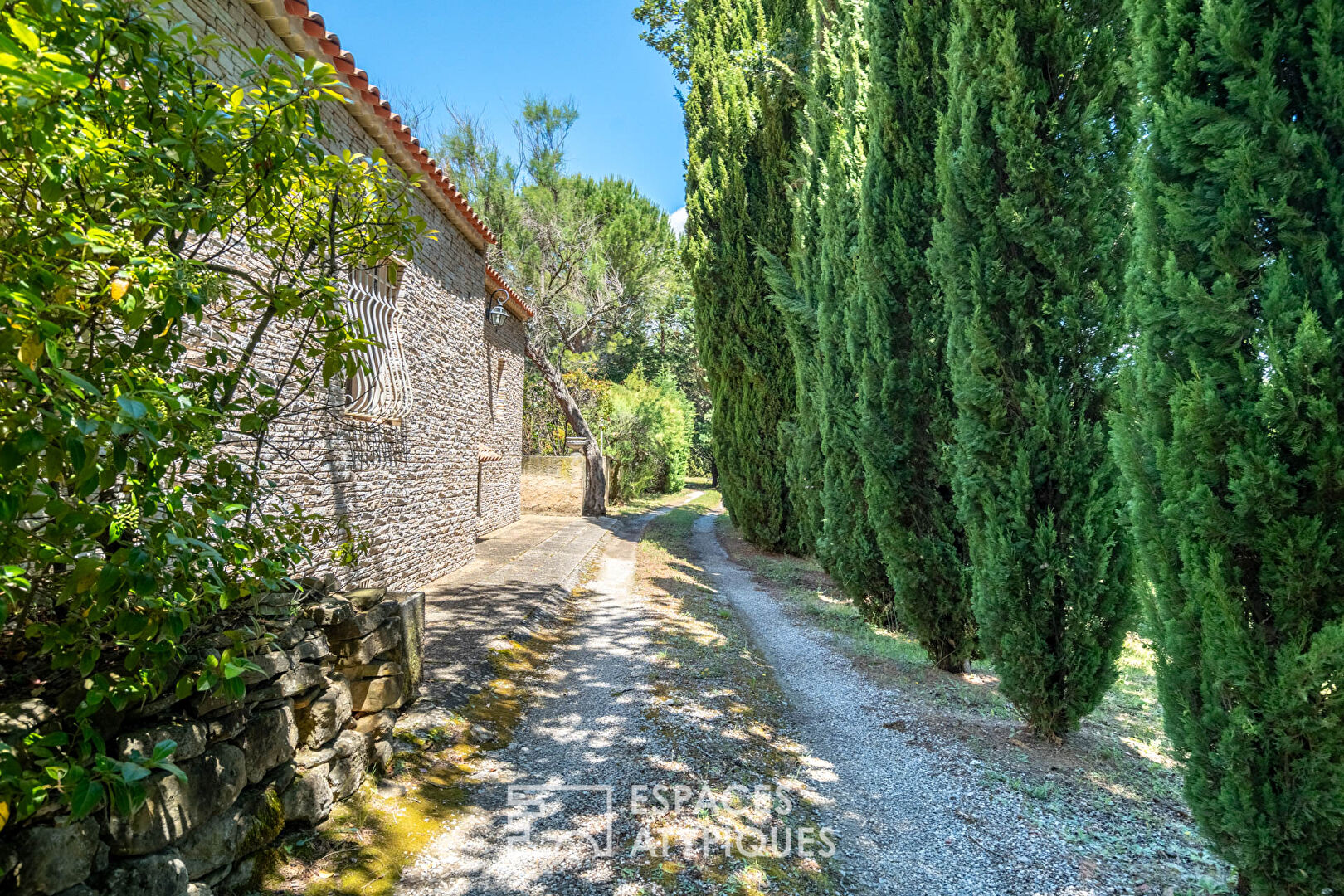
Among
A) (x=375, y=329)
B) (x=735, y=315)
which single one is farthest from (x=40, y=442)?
(x=735, y=315)

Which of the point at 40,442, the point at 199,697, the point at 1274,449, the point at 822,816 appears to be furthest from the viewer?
the point at 822,816

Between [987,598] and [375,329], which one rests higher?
[375,329]

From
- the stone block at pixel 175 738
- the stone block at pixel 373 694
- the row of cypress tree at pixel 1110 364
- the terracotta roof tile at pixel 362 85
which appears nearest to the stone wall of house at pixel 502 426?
the terracotta roof tile at pixel 362 85

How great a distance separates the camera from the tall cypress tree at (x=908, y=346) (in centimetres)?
557

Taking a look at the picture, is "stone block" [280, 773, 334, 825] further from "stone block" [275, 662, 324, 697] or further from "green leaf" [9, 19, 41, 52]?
"green leaf" [9, 19, 41, 52]

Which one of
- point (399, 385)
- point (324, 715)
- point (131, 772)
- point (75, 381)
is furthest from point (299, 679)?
point (399, 385)

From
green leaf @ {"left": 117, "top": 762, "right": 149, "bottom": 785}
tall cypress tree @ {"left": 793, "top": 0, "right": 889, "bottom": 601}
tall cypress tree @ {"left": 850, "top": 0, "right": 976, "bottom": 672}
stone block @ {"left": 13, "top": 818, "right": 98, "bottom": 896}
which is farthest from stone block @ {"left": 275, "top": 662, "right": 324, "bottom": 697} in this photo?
tall cypress tree @ {"left": 793, "top": 0, "right": 889, "bottom": 601}

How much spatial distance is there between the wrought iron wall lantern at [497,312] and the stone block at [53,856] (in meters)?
10.8

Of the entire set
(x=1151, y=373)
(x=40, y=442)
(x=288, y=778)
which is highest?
(x=1151, y=373)

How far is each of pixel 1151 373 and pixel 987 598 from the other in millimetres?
2052

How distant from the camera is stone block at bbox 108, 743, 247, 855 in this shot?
5.98ft

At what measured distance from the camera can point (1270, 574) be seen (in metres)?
2.41

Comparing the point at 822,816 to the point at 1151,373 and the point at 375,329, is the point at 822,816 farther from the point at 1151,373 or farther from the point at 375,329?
the point at 375,329

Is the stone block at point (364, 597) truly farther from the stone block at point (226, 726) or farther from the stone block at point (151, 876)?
the stone block at point (151, 876)
